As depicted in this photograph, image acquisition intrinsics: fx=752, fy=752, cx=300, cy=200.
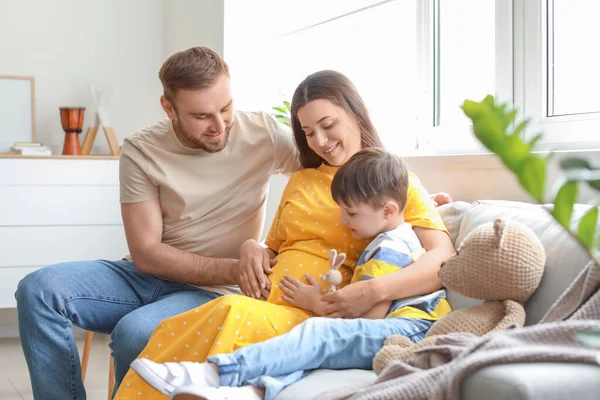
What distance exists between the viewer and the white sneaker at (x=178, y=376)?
1.51 meters

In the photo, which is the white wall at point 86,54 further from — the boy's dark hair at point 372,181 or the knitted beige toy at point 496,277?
the knitted beige toy at point 496,277

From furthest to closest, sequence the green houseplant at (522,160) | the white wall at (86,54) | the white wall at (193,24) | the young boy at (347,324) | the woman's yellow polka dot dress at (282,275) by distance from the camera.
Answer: the white wall at (86,54) < the white wall at (193,24) < the woman's yellow polka dot dress at (282,275) < the young boy at (347,324) < the green houseplant at (522,160)

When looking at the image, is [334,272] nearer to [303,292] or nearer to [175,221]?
[303,292]

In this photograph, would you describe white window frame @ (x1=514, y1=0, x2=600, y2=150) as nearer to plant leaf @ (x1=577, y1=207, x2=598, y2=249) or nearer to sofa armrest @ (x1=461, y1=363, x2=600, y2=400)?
sofa armrest @ (x1=461, y1=363, x2=600, y2=400)

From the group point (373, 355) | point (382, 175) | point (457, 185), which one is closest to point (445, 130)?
point (457, 185)

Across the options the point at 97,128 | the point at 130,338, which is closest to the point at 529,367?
the point at 130,338

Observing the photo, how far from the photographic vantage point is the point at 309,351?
159 centimetres

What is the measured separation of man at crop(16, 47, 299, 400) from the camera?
7.25 ft

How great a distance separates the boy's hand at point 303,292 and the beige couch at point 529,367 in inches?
10.9

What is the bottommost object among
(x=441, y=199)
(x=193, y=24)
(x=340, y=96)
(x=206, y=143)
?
(x=441, y=199)

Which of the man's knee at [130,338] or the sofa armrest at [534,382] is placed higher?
the sofa armrest at [534,382]

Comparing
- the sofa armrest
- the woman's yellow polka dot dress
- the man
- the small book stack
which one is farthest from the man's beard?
the small book stack

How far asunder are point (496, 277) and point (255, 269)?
0.74 metres

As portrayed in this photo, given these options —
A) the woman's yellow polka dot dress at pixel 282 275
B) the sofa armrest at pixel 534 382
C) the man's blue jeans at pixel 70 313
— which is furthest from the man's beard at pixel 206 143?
the sofa armrest at pixel 534 382
